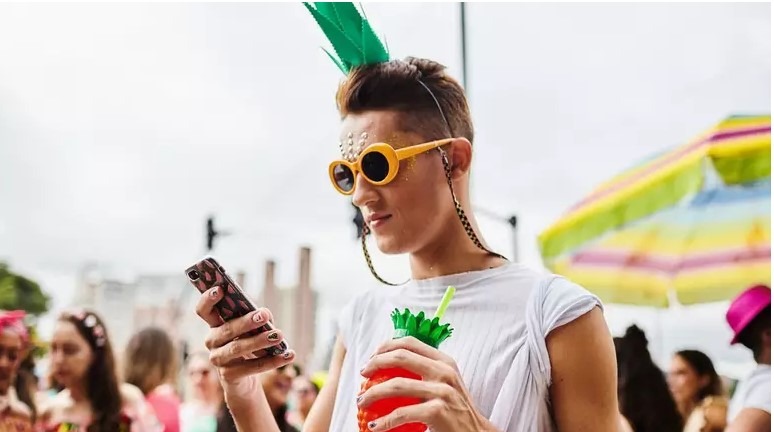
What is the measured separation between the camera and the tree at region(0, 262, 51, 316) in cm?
2694

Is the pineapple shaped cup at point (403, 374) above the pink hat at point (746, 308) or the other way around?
above

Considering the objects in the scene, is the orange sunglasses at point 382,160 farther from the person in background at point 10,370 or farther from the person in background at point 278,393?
the person in background at point 278,393

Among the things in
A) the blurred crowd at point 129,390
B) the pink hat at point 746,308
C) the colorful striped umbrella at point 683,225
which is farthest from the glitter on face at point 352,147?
the colorful striped umbrella at point 683,225

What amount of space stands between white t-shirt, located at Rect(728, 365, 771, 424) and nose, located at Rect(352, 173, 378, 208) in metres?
1.59

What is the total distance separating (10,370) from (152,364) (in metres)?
0.80

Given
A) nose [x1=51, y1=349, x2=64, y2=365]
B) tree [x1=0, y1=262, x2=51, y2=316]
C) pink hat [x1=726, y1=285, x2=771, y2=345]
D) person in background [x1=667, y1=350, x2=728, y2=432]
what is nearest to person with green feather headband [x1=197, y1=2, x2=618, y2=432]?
pink hat [x1=726, y1=285, x2=771, y2=345]

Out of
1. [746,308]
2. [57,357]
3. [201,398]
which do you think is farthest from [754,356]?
[201,398]

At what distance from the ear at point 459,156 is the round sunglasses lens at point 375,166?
123 mm

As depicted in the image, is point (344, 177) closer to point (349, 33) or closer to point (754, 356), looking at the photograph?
point (349, 33)

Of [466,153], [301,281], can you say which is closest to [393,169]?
[466,153]

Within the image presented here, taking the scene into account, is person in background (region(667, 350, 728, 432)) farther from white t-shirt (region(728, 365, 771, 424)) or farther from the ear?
the ear

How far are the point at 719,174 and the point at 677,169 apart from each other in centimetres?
28

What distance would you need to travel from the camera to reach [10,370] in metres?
3.45

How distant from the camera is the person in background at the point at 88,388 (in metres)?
3.32
